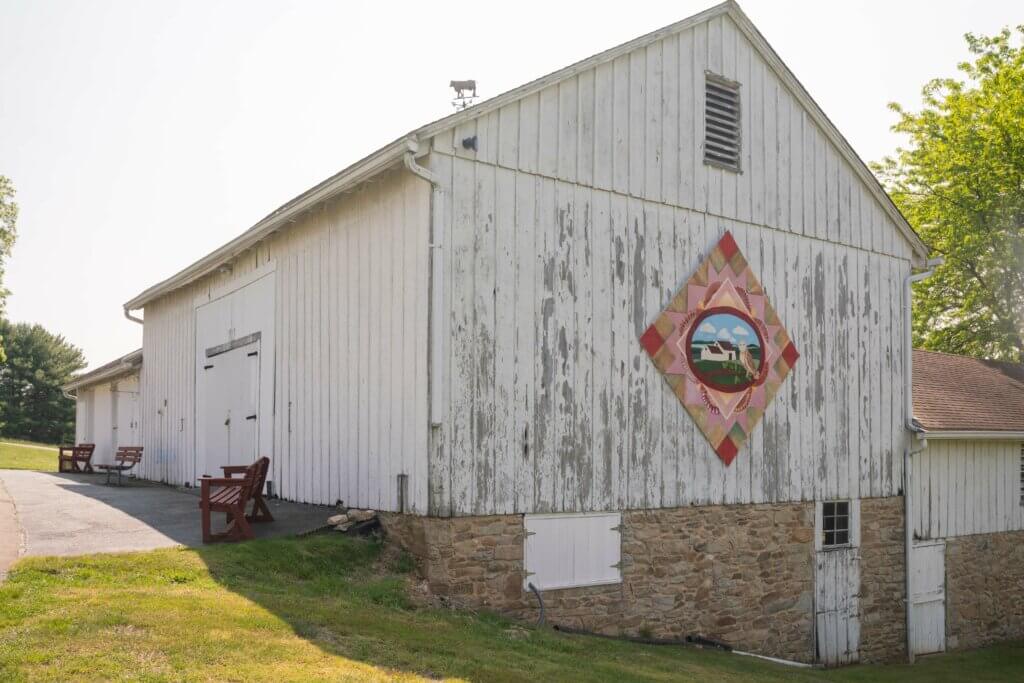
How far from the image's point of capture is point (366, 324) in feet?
38.1

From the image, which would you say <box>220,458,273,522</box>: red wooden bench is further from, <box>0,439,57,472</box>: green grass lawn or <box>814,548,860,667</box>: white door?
<box>0,439,57,472</box>: green grass lawn

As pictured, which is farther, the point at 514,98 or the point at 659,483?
the point at 659,483

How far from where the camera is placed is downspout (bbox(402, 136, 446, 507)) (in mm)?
10138

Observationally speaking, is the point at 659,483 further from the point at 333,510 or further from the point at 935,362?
the point at 935,362

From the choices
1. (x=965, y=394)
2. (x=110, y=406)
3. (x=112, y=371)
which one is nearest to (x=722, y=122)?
(x=965, y=394)

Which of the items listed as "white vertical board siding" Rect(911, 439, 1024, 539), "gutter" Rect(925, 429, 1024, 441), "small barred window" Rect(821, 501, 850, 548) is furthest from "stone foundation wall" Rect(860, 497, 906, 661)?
"gutter" Rect(925, 429, 1024, 441)

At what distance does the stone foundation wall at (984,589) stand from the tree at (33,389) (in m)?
51.1

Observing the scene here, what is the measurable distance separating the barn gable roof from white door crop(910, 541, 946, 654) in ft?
16.4

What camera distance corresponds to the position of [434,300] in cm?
1023

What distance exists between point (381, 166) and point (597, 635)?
19.2 feet

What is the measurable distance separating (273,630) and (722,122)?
938 cm

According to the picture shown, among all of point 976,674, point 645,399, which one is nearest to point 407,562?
point 645,399

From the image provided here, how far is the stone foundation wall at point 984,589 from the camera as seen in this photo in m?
16.7

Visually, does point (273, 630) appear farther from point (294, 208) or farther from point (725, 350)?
point (725, 350)
